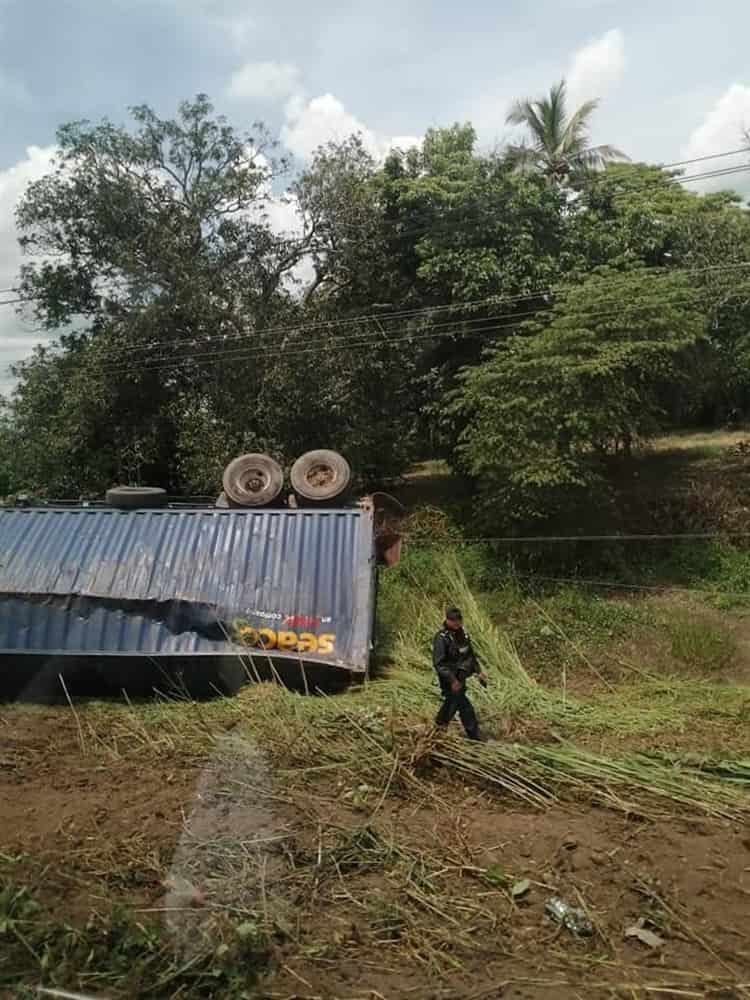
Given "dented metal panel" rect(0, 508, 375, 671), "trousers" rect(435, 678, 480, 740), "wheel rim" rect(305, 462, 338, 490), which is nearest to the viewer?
"trousers" rect(435, 678, 480, 740)

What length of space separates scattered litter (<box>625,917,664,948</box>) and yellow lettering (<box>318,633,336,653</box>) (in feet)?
18.3

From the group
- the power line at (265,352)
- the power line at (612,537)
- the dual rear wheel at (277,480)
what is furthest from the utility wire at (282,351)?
the dual rear wheel at (277,480)

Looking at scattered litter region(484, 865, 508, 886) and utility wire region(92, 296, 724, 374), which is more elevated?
utility wire region(92, 296, 724, 374)

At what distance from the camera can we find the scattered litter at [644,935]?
4.47m

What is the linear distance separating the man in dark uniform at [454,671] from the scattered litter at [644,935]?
2.78 m

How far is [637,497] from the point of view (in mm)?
17797

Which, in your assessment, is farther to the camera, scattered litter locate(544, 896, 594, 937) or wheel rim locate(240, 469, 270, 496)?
wheel rim locate(240, 469, 270, 496)

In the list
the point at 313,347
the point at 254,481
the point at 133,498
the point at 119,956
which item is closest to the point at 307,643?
the point at 133,498

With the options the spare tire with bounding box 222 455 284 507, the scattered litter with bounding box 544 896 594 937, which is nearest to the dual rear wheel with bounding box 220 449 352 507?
the spare tire with bounding box 222 455 284 507

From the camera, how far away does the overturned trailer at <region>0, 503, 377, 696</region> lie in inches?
382

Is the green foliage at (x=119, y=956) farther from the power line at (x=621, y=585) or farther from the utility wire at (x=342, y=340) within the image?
the utility wire at (x=342, y=340)

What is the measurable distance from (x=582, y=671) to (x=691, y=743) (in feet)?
13.2

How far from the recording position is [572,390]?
47.9ft

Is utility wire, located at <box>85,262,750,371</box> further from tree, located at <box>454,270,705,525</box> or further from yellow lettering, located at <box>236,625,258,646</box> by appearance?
yellow lettering, located at <box>236,625,258,646</box>
